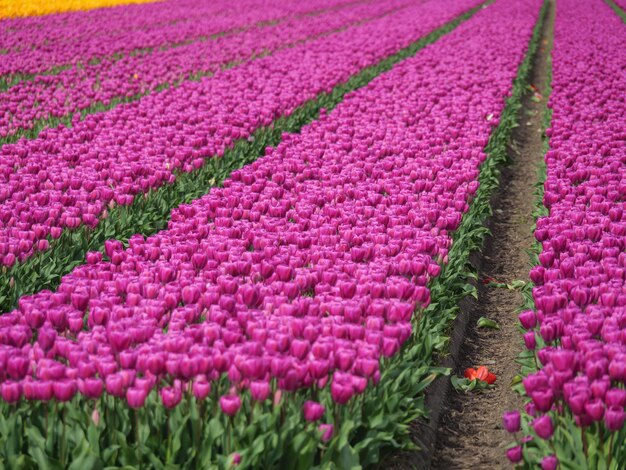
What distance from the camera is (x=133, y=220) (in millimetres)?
6457

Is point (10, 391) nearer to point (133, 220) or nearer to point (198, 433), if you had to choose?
point (198, 433)

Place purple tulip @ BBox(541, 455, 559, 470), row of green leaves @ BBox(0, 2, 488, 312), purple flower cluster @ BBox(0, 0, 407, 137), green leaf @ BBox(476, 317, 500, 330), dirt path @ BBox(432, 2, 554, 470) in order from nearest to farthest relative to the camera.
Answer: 1. purple tulip @ BBox(541, 455, 559, 470)
2. dirt path @ BBox(432, 2, 554, 470)
3. row of green leaves @ BBox(0, 2, 488, 312)
4. green leaf @ BBox(476, 317, 500, 330)
5. purple flower cluster @ BBox(0, 0, 407, 137)

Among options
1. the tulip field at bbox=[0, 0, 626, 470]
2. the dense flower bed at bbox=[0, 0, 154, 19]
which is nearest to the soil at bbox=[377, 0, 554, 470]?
the tulip field at bbox=[0, 0, 626, 470]

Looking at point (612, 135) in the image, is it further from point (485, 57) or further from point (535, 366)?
point (485, 57)

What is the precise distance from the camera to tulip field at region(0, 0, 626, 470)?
10.8ft

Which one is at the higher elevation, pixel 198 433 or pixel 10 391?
pixel 10 391

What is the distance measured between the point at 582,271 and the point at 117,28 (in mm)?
20058

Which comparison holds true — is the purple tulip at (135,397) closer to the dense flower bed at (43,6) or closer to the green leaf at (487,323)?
the green leaf at (487,323)

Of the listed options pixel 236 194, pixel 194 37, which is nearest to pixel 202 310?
pixel 236 194

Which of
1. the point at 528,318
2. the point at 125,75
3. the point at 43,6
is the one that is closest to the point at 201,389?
the point at 528,318

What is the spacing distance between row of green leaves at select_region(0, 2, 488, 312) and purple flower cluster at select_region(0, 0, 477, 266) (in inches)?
3.7

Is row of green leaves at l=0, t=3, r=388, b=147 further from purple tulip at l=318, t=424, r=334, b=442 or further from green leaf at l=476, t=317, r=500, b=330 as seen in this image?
purple tulip at l=318, t=424, r=334, b=442

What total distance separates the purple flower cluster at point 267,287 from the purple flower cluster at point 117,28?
9222 millimetres

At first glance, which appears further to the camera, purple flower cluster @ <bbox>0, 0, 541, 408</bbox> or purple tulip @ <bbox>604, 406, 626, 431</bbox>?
purple flower cluster @ <bbox>0, 0, 541, 408</bbox>
